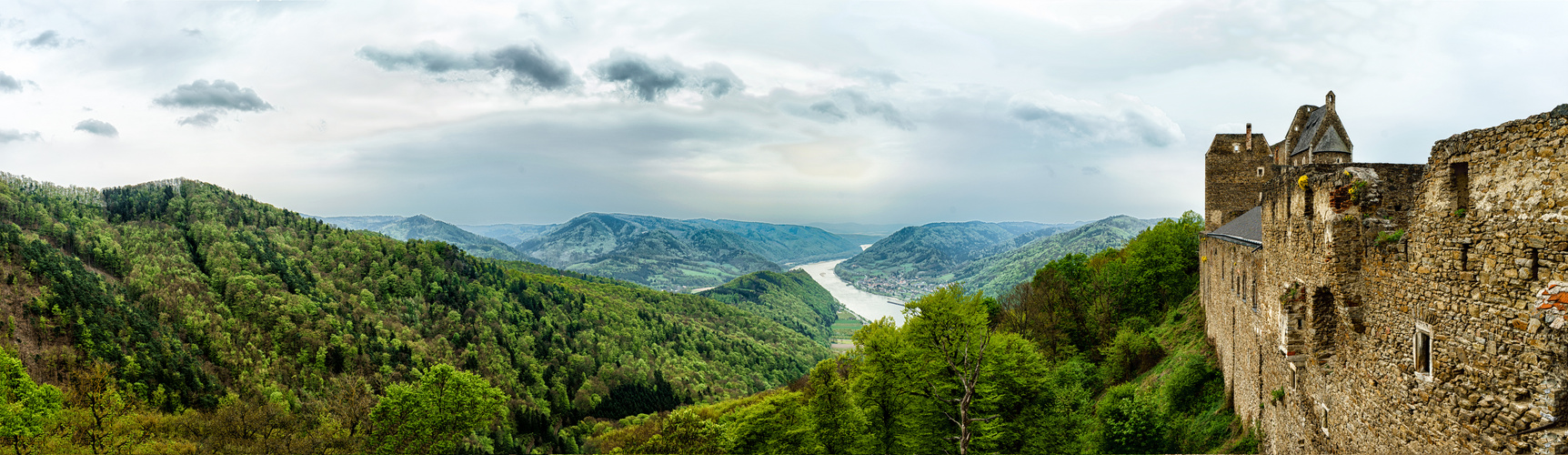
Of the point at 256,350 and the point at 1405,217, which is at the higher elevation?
the point at 1405,217

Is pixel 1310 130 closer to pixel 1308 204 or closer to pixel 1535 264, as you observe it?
pixel 1308 204

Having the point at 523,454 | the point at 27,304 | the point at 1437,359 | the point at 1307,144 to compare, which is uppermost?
the point at 1307,144

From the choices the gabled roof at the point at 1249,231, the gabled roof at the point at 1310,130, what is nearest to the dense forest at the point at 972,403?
the gabled roof at the point at 1249,231

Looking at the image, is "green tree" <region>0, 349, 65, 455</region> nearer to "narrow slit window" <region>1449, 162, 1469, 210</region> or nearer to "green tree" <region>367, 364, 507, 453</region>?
"green tree" <region>367, 364, 507, 453</region>

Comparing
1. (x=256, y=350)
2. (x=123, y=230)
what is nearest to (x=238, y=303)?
(x=256, y=350)

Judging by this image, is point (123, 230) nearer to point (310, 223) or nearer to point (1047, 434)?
point (310, 223)

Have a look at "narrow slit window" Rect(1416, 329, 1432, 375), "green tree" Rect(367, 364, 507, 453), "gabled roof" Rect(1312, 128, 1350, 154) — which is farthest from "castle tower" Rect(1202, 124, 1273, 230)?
"green tree" Rect(367, 364, 507, 453)
